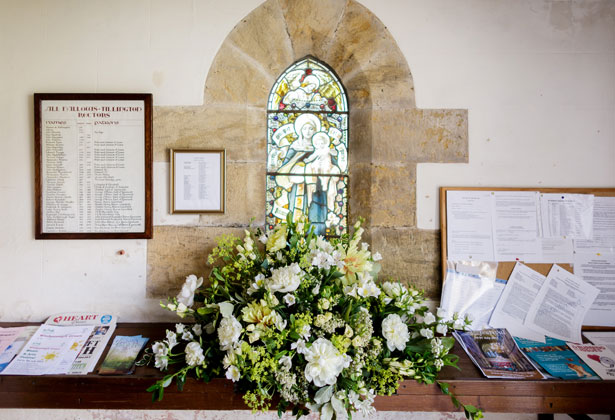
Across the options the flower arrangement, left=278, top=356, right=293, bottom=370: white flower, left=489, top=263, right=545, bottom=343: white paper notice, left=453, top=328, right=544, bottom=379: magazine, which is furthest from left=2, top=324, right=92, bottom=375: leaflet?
left=489, top=263, right=545, bottom=343: white paper notice

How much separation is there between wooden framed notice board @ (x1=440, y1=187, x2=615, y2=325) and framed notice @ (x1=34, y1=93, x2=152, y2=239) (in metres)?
1.73

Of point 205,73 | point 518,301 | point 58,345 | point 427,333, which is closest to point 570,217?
point 518,301

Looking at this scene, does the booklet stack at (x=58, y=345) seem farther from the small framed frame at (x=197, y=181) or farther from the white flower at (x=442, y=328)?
the white flower at (x=442, y=328)

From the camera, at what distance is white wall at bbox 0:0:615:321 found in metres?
1.77

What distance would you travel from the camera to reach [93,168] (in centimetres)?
177

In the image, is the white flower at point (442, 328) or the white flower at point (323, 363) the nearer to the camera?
the white flower at point (323, 363)

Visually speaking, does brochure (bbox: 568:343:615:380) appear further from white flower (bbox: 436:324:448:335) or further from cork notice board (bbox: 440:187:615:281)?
white flower (bbox: 436:324:448:335)

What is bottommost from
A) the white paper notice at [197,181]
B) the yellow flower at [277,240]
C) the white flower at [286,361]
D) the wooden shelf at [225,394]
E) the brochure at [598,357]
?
the wooden shelf at [225,394]

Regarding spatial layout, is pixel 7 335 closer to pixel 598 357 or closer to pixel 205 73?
pixel 205 73

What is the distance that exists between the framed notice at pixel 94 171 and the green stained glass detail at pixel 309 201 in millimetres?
708

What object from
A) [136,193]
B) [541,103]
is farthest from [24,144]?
[541,103]

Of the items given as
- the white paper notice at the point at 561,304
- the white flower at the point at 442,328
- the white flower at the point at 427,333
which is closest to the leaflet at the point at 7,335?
the white flower at the point at 427,333

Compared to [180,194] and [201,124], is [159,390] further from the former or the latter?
[201,124]

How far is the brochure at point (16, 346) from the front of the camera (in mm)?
1437
